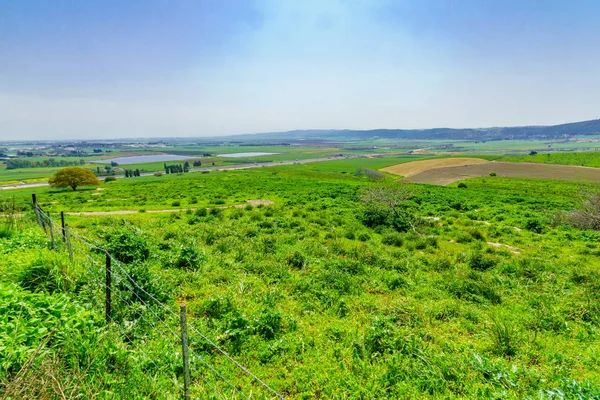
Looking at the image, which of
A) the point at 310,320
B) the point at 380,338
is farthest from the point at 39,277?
the point at 380,338

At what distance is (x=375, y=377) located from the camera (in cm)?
531

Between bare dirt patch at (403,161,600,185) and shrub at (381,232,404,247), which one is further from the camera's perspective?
bare dirt patch at (403,161,600,185)

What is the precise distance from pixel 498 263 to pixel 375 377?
10.1m

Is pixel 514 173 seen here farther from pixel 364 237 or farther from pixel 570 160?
pixel 364 237

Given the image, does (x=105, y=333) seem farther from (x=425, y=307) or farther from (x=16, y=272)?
(x=425, y=307)

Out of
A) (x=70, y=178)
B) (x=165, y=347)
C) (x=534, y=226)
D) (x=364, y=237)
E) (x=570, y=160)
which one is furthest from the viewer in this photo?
(x=570, y=160)

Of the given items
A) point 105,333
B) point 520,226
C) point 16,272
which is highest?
point 16,272

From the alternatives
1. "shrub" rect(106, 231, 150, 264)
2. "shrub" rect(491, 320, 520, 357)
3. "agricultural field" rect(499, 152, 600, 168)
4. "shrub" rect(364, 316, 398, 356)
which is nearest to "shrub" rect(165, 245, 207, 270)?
"shrub" rect(106, 231, 150, 264)

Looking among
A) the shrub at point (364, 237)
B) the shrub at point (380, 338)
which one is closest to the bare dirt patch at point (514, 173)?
the shrub at point (364, 237)

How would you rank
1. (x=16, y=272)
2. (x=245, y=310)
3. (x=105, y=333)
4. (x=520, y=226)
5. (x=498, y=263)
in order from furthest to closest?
(x=520, y=226), (x=498, y=263), (x=245, y=310), (x=16, y=272), (x=105, y=333)

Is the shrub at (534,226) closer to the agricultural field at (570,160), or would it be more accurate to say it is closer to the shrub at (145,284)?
the shrub at (145,284)

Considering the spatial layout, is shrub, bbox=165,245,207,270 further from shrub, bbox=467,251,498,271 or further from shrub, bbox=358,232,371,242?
shrub, bbox=467,251,498,271

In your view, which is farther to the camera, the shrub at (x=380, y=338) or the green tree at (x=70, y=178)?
the green tree at (x=70, y=178)

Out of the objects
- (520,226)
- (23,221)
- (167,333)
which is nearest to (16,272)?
(167,333)
